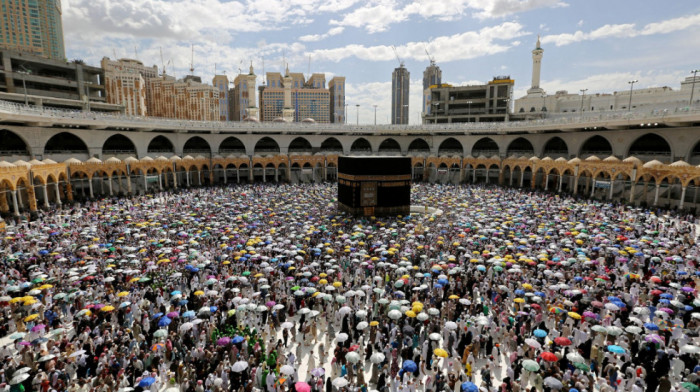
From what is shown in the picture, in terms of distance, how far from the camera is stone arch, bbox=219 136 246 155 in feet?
177

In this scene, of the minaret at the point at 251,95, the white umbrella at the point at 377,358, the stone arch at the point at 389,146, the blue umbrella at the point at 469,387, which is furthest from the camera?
the minaret at the point at 251,95

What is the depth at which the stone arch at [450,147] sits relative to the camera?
55.2 metres

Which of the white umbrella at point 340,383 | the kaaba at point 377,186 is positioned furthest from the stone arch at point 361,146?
the white umbrella at point 340,383

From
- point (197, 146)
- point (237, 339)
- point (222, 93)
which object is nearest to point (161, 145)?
point (197, 146)

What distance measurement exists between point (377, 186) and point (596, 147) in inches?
1153

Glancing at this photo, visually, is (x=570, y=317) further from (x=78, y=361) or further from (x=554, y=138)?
(x=554, y=138)

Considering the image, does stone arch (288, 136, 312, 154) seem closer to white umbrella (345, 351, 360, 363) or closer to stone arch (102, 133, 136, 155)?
stone arch (102, 133, 136, 155)

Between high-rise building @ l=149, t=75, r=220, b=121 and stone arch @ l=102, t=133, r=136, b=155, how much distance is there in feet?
144

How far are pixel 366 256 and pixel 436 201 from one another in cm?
1679

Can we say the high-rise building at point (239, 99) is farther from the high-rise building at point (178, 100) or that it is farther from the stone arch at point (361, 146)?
the stone arch at point (361, 146)

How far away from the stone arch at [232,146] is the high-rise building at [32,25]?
52.9 meters

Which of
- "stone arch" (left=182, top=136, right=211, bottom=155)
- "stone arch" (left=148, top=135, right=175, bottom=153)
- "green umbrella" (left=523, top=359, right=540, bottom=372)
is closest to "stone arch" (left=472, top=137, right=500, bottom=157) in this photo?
"stone arch" (left=182, top=136, right=211, bottom=155)

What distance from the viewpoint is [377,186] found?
91.9ft

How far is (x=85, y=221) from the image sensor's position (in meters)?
23.8
